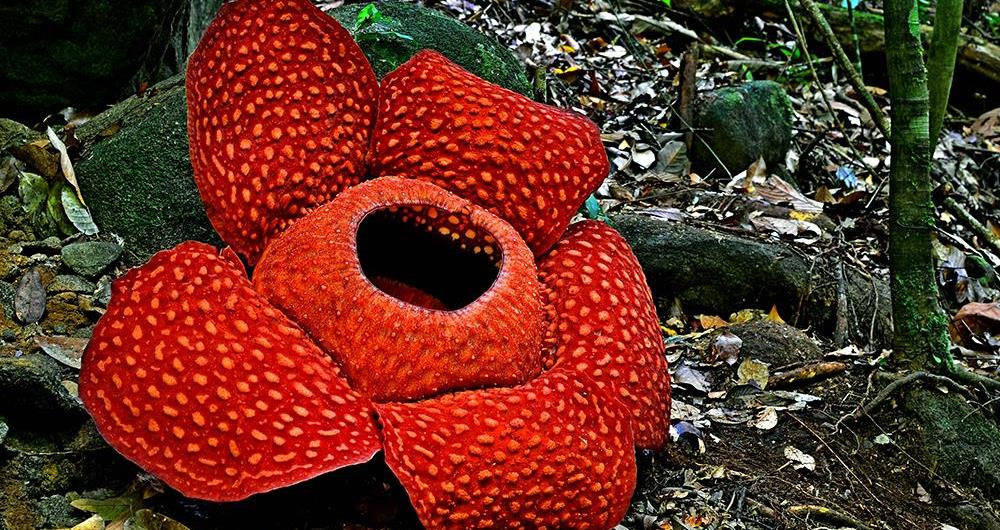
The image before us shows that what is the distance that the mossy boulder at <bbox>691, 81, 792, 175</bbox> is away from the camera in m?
4.93

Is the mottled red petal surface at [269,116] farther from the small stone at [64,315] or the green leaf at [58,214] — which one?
the green leaf at [58,214]

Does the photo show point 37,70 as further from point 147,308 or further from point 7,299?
point 147,308

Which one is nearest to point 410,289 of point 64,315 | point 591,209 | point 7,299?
point 64,315

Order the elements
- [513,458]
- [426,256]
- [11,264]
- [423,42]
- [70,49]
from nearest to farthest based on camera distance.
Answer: [513,458] → [426,256] → [11,264] → [70,49] → [423,42]

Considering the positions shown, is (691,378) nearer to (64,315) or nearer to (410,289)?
(410,289)

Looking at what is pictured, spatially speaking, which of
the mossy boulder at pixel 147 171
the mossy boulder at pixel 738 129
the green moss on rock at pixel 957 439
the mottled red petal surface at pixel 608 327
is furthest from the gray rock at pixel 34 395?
the mossy boulder at pixel 738 129

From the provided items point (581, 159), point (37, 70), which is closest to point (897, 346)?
point (581, 159)

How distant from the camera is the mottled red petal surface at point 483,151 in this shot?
243 centimetres

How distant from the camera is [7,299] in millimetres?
2504

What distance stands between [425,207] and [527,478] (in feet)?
2.31

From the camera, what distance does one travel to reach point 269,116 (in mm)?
2262

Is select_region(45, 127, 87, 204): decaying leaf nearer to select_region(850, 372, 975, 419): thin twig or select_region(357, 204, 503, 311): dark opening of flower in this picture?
select_region(357, 204, 503, 311): dark opening of flower

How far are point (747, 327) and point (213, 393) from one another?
2036 mm

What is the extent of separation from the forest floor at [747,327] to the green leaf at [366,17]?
117 centimetres
